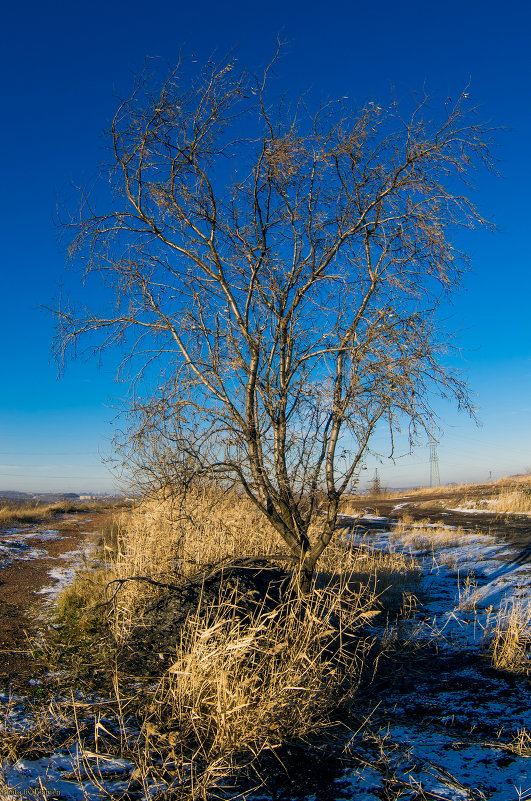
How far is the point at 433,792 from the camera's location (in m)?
2.81

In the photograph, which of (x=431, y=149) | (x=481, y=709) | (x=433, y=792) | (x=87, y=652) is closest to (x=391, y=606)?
(x=481, y=709)

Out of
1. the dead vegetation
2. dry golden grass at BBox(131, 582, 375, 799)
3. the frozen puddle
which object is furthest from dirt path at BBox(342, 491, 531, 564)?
the frozen puddle

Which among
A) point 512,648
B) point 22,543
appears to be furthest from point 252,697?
point 22,543

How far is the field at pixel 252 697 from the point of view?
296cm

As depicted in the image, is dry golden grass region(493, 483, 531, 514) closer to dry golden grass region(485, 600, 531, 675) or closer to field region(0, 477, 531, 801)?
field region(0, 477, 531, 801)

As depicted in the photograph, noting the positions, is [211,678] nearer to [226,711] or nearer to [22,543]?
[226,711]

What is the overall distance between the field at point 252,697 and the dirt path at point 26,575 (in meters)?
0.06

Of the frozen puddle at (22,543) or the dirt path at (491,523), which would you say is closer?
the frozen puddle at (22,543)

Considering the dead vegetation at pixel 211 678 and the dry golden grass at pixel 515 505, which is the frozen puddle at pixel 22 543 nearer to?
the dead vegetation at pixel 211 678

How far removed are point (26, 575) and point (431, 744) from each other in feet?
28.7

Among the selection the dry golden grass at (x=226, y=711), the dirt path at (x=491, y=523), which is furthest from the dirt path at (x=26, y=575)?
the dirt path at (x=491, y=523)

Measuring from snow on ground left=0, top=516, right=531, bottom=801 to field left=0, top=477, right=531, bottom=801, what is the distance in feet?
0.04

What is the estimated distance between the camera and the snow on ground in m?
2.87

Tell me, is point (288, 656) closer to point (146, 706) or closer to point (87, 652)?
point (146, 706)
